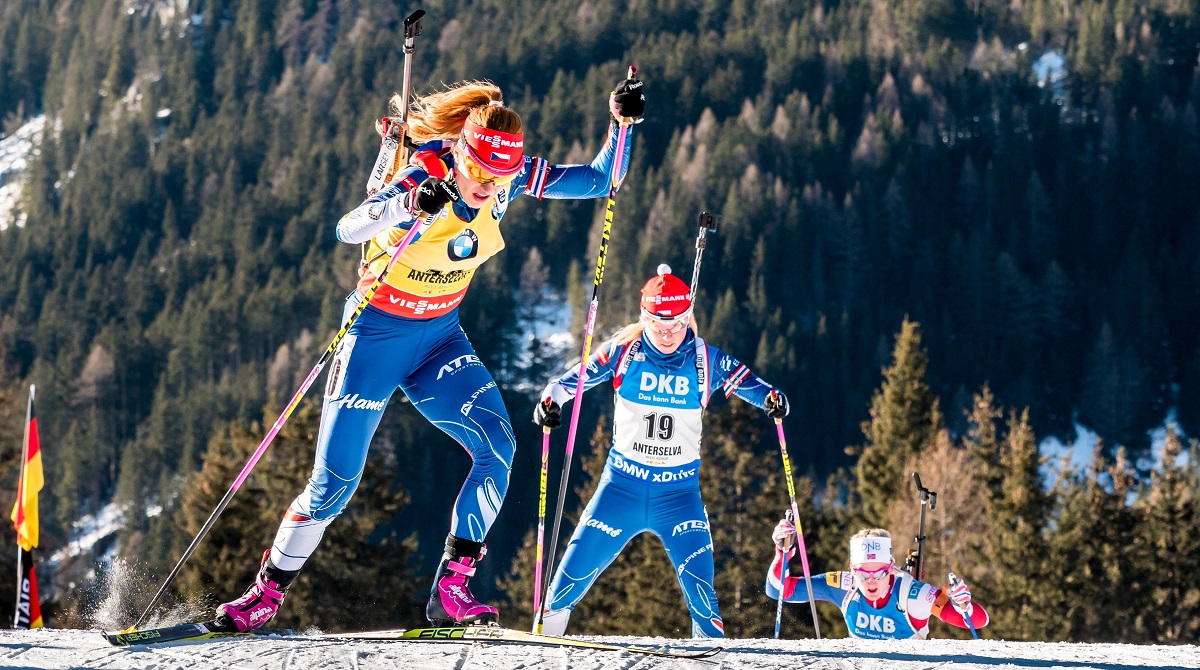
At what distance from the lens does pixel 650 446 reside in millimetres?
8102

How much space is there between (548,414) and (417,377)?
1452 millimetres

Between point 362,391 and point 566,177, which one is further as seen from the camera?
point 566,177

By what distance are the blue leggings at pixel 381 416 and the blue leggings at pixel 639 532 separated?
66.1 inches

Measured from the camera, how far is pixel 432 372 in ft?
20.6

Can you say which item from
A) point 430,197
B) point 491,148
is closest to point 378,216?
point 430,197

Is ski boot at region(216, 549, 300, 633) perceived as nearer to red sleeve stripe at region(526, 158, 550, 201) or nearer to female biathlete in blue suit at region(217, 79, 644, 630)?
female biathlete in blue suit at region(217, 79, 644, 630)

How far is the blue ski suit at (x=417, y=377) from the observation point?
6109 millimetres

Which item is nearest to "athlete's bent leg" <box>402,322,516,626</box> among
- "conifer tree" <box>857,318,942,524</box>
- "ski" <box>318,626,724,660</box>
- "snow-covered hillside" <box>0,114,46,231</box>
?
"ski" <box>318,626,724,660</box>

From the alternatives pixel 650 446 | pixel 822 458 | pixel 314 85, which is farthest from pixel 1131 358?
pixel 650 446

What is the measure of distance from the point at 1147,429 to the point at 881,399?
228ft

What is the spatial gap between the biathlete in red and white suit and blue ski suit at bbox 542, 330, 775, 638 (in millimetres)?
908

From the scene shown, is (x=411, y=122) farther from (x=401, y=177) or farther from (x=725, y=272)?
(x=725, y=272)

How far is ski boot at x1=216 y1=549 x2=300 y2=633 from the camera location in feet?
19.9

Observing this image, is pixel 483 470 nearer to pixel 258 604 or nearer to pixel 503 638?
pixel 503 638
